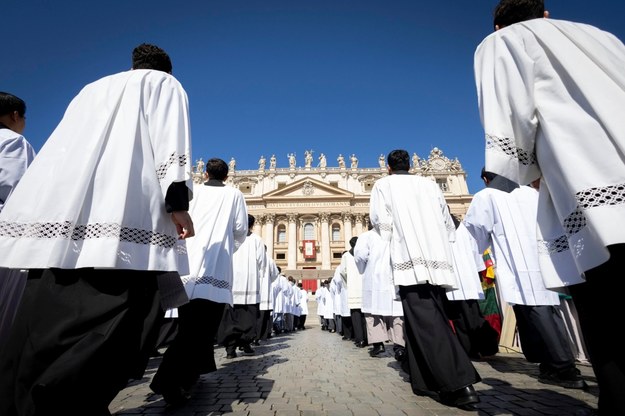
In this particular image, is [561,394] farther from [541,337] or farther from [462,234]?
[462,234]

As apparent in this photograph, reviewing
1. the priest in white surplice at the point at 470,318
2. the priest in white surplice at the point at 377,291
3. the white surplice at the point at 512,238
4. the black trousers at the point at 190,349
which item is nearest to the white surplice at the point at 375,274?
the priest in white surplice at the point at 377,291

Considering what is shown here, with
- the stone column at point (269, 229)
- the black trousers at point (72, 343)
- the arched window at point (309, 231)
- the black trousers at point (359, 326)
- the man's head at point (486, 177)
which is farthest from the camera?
the arched window at point (309, 231)

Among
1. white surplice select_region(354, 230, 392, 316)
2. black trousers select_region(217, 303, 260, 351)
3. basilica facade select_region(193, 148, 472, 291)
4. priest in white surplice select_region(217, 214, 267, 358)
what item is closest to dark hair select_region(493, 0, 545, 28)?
white surplice select_region(354, 230, 392, 316)

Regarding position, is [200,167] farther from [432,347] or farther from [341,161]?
[432,347]

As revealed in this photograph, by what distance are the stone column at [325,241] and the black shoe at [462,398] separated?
41.2 metres

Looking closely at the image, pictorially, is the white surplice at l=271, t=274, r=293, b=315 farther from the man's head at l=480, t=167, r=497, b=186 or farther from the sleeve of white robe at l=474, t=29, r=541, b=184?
the sleeve of white robe at l=474, t=29, r=541, b=184

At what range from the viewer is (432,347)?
114 inches

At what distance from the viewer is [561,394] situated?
2932 mm

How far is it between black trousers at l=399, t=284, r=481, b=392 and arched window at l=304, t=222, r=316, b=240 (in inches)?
1699

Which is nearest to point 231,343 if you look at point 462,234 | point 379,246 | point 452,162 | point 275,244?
point 379,246

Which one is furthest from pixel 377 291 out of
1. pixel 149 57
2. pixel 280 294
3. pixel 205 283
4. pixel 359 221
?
pixel 359 221

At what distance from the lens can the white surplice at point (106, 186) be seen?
1625 mm

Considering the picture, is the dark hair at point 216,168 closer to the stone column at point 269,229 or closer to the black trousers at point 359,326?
the black trousers at point 359,326

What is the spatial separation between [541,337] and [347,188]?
4680cm
